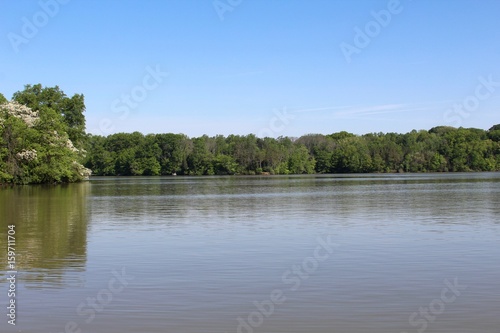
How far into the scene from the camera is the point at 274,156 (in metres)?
154

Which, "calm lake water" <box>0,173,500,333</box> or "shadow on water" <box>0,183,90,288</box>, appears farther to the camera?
"shadow on water" <box>0,183,90,288</box>

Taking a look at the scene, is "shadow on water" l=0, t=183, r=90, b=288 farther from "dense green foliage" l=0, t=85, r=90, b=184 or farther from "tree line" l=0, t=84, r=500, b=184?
"tree line" l=0, t=84, r=500, b=184

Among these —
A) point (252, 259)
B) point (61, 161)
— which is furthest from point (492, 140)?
point (252, 259)

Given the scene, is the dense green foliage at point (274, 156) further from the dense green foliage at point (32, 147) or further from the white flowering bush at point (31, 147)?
the white flowering bush at point (31, 147)

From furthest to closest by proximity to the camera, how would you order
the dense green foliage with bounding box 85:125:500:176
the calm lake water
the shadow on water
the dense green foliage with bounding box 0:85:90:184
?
the dense green foliage with bounding box 85:125:500:176 < the dense green foliage with bounding box 0:85:90:184 < the shadow on water < the calm lake water

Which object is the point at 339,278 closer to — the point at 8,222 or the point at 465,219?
the point at 465,219

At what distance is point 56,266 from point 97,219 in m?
12.4

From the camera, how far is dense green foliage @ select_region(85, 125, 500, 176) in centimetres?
15112

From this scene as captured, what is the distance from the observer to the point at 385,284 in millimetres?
11859

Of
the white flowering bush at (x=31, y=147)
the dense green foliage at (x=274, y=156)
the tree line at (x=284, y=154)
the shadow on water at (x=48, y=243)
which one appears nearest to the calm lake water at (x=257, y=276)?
the shadow on water at (x=48, y=243)

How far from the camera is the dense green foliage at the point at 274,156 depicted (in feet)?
496

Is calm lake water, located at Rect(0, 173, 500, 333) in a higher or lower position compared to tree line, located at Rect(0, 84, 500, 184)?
lower

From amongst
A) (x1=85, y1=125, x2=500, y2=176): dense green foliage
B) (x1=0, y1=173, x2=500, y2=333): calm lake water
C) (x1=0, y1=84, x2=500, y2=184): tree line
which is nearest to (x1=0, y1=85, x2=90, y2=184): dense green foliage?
(x1=0, y1=173, x2=500, y2=333): calm lake water

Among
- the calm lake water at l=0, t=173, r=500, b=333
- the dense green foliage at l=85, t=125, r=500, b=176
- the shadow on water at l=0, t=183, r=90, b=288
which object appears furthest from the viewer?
the dense green foliage at l=85, t=125, r=500, b=176
